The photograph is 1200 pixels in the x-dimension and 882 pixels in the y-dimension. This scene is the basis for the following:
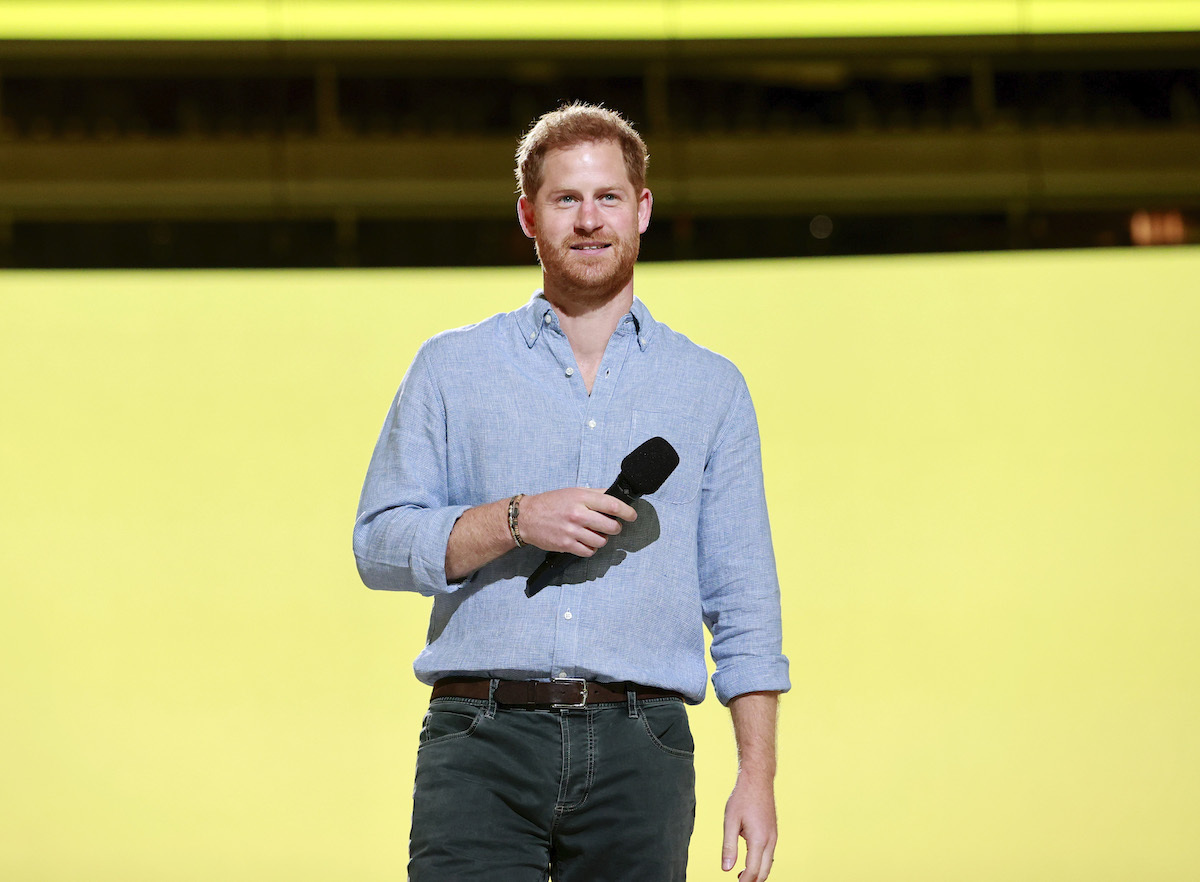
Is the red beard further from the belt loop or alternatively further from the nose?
the belt loop

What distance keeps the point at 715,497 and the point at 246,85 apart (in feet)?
7.32

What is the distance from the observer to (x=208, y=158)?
329 centimetres

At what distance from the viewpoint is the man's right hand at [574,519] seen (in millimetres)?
1345

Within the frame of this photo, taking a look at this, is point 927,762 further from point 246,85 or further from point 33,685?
point 246,85

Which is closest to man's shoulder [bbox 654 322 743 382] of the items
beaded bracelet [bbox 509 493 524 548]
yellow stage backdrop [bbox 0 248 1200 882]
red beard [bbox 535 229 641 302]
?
red beard [bbox 535 229 641 302]

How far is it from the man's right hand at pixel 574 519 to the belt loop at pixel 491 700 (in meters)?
0.19

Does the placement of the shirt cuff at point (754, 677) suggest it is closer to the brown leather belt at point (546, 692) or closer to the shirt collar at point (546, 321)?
the brown leather belt at point (546, 692)

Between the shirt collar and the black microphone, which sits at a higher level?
the shirt collar

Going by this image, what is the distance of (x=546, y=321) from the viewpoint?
159 cm

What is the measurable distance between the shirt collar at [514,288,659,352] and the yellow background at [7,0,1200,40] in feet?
6.36

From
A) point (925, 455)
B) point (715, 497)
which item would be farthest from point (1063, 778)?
point (715, 497)

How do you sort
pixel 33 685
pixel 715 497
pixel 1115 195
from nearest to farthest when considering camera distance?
pixel 715 497 < pixel 33 685 < pixel 1115 195

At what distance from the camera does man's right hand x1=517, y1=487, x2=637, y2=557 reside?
4.41 ft

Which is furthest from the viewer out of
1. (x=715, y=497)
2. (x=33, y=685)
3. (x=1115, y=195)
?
(x=1115, y=195)
